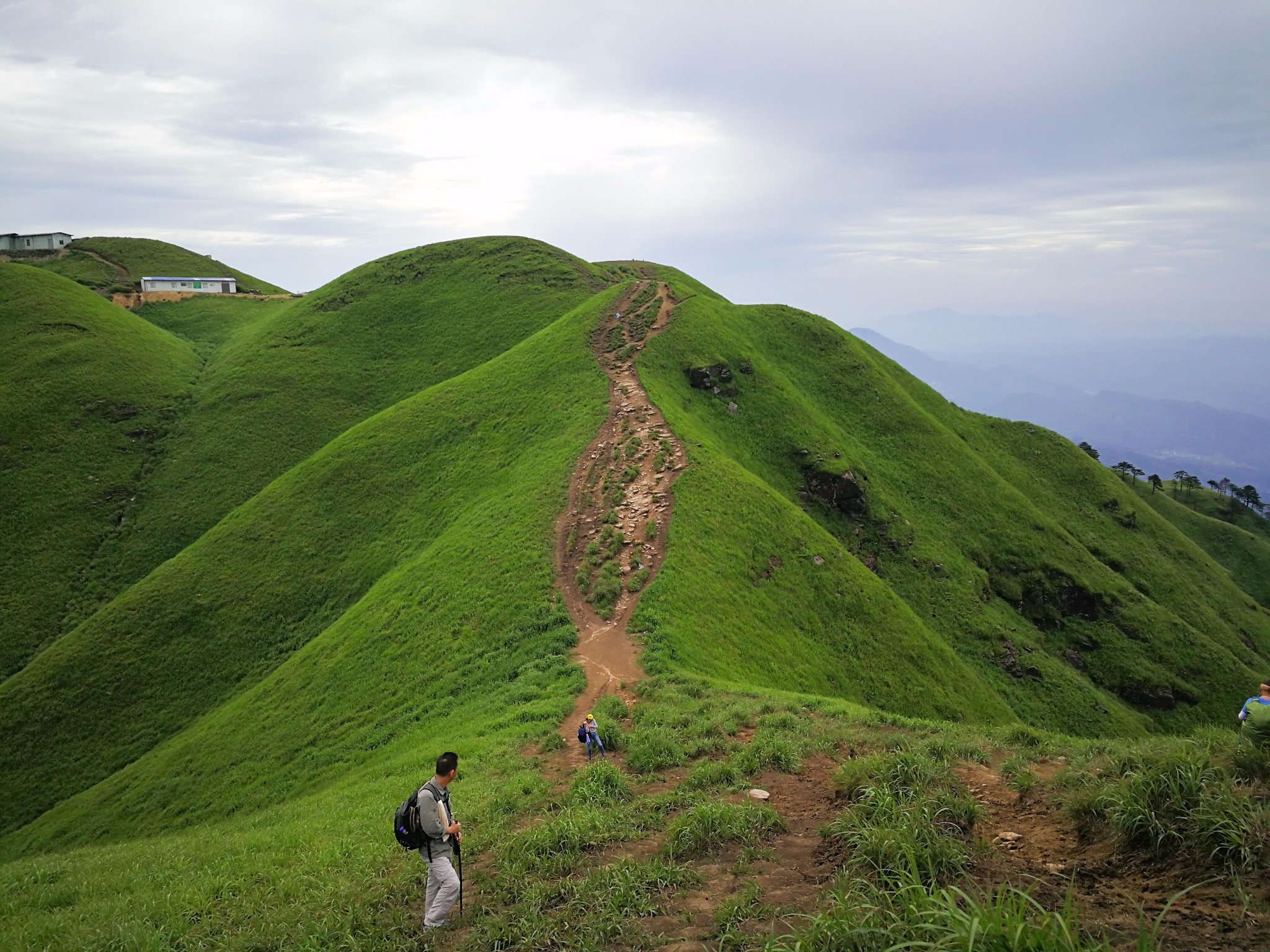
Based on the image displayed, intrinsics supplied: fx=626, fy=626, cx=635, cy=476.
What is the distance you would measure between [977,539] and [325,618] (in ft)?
162

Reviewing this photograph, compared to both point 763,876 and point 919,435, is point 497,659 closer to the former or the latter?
point 763,876

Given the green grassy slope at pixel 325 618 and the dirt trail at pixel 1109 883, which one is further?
the green grassy slope at pixel 325 618

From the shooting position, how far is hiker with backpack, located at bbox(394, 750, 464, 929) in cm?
923

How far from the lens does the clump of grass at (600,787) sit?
13672 millimetres

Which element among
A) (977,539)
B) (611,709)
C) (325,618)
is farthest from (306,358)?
(977,539)

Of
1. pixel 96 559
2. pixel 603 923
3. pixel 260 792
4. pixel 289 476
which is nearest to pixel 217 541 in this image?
pixel 289 476

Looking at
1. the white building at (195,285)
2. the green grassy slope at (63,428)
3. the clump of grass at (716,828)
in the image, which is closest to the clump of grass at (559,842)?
the clump of grass at (716,828)

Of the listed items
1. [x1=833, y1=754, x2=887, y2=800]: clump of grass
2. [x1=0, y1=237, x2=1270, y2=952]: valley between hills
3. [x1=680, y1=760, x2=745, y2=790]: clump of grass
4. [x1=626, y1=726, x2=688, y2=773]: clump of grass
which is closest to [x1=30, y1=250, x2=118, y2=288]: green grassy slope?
[x1=0, y1=237, x2=1270, y2=952]: valley between hills

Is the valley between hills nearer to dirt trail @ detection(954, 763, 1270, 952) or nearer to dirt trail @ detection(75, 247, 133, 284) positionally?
dirt trail @ detection(954, 763, 1270, 952)

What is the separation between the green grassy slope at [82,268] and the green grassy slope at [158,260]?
3.18m

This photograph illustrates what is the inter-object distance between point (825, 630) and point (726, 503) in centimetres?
886

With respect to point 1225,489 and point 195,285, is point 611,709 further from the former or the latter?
point 1225,489

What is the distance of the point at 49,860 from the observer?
18.3 meters

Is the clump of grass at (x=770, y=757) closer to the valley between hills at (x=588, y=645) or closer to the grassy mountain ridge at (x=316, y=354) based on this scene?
the valley between hills at (x=588, y=645)
